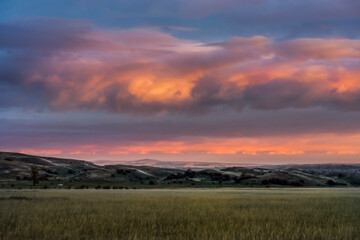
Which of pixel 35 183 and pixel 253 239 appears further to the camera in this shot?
pixel 35 183

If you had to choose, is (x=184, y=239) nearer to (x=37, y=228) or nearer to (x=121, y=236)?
(x=121, y=236)

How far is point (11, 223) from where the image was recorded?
1507 centimetres

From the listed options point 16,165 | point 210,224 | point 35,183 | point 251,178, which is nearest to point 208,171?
point 251,178

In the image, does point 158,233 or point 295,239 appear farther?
point 158,233

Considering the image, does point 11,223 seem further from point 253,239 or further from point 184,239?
point 253,239

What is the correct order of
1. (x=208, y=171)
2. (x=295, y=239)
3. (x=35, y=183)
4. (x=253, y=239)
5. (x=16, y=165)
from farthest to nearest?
1. (x=16, y=165)
2. (x=208, y=171)
3. (x=35, y=183)
4. (x=295, y=239)
5. (x=253, y=239)

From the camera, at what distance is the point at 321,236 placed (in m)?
11.4

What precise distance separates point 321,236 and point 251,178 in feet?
309

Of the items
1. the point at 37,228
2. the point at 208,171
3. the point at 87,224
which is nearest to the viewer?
the point at 37,228

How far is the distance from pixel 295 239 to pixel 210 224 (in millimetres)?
4298

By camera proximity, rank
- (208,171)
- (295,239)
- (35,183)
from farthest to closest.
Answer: (208,171) → (35,183) → (295,239)

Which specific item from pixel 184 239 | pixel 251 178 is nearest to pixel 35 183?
pixel 251 178

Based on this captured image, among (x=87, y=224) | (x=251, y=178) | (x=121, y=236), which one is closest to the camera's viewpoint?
(x=121, y=236)

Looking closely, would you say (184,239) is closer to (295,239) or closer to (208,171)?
(295,239)
